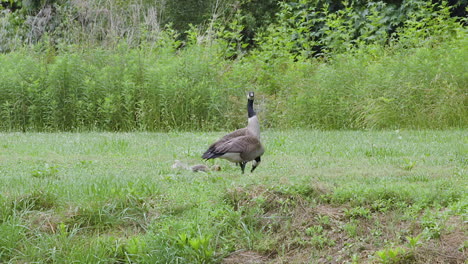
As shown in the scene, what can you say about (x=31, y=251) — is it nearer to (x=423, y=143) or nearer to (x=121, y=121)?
(x=423, y=143)

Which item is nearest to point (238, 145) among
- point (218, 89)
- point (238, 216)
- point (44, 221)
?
point (238, 216)

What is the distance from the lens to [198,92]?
527 inches

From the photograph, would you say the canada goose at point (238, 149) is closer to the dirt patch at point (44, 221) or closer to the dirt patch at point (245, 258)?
the dirt patch at point (245, 258)

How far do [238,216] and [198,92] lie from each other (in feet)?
25.9

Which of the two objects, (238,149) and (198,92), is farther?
→ (198,92)

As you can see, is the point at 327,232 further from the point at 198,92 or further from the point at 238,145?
the point at 198,92

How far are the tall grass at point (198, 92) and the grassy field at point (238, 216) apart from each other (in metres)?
5.43

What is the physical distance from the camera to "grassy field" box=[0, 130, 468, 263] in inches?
210

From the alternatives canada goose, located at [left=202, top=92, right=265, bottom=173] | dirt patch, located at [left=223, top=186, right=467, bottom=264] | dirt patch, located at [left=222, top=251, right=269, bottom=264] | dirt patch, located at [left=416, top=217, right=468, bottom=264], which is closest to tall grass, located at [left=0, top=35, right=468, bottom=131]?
canada goose, located at [left=202, top=92, right=265, bottom=173]

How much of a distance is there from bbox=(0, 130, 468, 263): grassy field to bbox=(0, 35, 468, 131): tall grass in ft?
17.8

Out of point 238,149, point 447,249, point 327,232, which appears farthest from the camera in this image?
point 238,149

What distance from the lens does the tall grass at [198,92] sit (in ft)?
41.5

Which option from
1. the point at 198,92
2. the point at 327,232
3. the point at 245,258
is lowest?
the point at 245,258

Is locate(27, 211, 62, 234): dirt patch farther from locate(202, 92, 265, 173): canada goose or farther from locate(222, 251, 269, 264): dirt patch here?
locate(202, 92, 265, 173): canada goose
